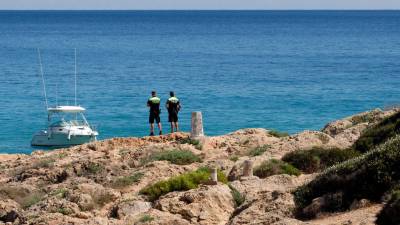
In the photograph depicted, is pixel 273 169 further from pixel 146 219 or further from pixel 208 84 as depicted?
pixel 208 84

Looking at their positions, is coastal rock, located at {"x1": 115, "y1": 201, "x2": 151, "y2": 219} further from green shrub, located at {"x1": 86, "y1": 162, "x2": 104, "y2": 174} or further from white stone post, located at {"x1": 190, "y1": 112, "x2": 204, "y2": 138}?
white stone post, located at {"x1": 190, "y1": 112, "x2": 204, "y2": 138}

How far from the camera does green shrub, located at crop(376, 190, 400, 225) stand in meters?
11.0

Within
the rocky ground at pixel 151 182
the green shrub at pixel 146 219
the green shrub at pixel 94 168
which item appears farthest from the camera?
the green shrub at pixel 94 168

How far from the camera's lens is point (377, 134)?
1903 centimetres

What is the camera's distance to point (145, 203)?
1584cm

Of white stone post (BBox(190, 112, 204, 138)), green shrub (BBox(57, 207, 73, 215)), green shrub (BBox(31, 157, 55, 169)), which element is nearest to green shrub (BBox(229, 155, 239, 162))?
white stone post (BBox(190, 112, 204, 138))

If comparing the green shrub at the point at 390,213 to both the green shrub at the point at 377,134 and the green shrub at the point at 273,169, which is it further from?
the green shrub at the point at 377,134

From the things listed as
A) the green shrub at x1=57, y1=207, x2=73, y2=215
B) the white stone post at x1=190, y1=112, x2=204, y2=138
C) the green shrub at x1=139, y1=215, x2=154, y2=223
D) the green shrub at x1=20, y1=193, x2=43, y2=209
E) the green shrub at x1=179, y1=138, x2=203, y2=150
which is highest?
the white stone post at x1=190, y1=112, x2=204, y2=138

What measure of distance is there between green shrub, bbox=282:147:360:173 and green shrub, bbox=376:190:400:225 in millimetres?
6911

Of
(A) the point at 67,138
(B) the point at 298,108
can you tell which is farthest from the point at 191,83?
(A) the point at 67,138

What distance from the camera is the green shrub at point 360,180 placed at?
499 inches

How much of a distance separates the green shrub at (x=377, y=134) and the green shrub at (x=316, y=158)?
269 mm

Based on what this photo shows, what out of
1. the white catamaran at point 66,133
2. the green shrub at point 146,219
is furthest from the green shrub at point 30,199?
the white catamaran at point 66,133

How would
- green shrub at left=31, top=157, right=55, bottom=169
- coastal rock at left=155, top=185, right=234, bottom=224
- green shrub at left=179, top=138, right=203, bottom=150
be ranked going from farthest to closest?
green shrub at left=179, top=138, right=203, bottom=150 < green shrub at left=31, top=157, right=55, bottom=169 < coastal rock at left=155, top=185, right=234, bottom=224
